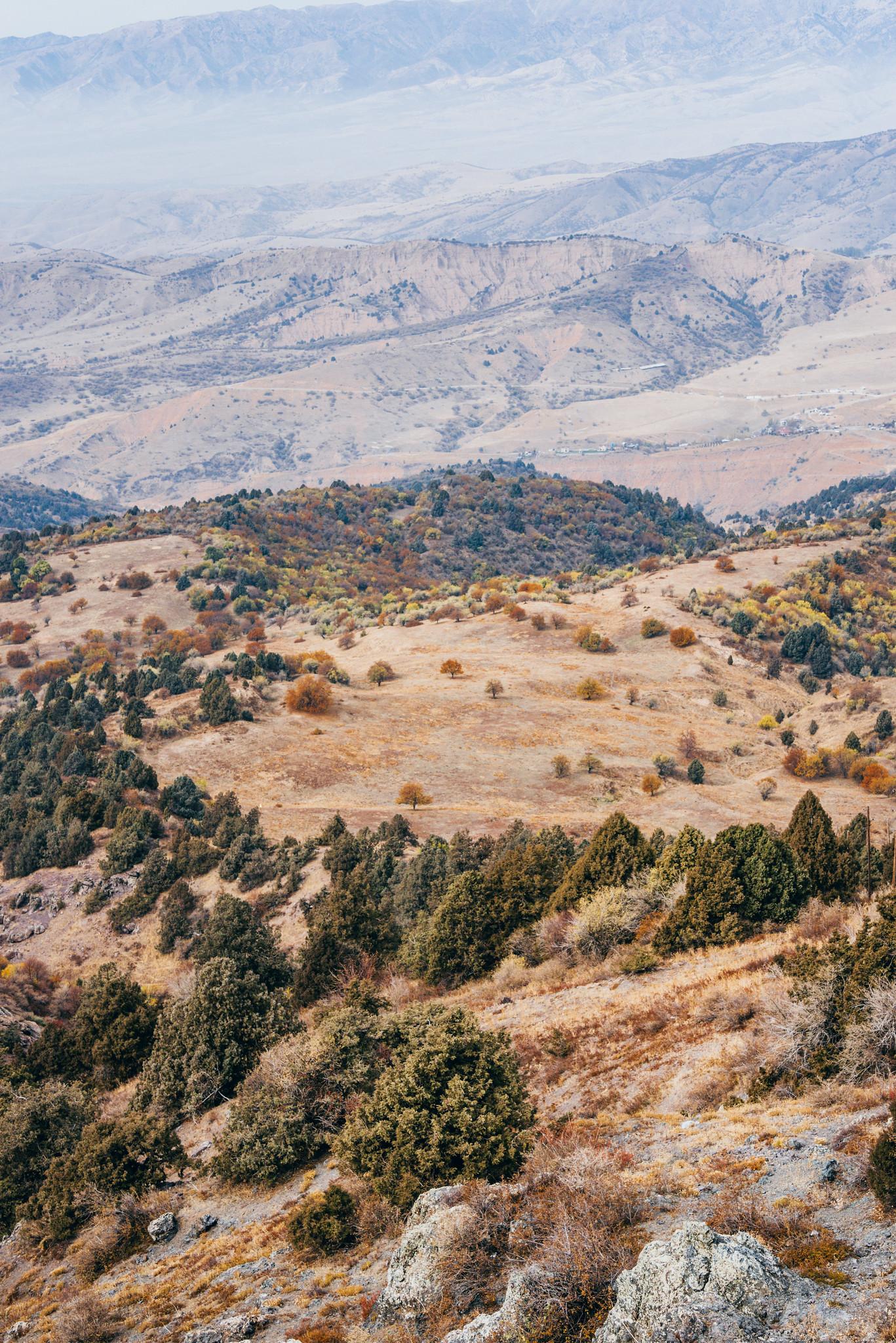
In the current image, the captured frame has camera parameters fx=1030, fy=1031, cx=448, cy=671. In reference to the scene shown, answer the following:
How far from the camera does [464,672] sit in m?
89.4

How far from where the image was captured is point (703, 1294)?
44.6ft

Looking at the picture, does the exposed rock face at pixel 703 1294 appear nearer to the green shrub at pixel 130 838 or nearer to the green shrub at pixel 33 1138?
the green shrub at pixel 33 1138

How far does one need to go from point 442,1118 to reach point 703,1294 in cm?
886

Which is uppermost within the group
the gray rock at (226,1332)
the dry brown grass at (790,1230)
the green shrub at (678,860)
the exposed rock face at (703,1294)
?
the exposed rock face at (703,1294)

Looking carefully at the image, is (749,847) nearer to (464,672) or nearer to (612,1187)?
(612,1187)

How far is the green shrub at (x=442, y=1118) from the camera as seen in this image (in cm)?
2122

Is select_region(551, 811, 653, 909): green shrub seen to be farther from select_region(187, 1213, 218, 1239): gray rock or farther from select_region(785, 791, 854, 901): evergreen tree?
select_region(187, 1213, 218, 1239): gray rock

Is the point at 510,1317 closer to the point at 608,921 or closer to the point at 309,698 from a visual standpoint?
the point at 608,921

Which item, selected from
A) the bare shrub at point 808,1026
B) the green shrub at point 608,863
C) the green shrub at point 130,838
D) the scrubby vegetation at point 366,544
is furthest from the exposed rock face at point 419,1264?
the scrubby vegetation at point 366,544

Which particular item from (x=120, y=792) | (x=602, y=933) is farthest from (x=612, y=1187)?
(x=120, y=792)

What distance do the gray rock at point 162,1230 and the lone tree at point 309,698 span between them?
54.0 metres

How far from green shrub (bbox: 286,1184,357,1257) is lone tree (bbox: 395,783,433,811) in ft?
138

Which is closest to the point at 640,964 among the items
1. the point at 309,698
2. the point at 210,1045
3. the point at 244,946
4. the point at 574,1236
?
the point at 210,1045

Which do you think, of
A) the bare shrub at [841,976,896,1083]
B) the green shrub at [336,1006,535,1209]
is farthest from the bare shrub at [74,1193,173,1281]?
the bare shrub at [841,976,896,1083]
